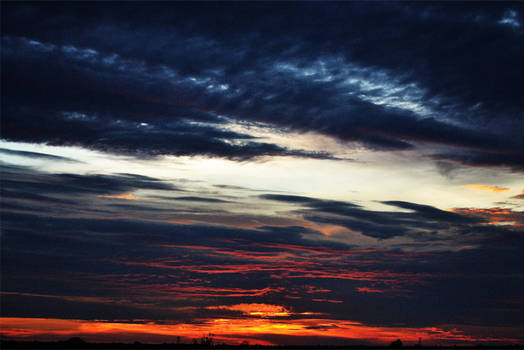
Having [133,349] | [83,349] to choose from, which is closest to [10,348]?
[83,349]

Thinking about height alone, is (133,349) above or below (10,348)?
below

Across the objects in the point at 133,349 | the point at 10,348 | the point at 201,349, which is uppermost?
the point at 10,348

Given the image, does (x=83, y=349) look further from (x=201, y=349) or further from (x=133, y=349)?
(x=201, y=349)

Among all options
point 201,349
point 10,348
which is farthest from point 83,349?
point 201,349

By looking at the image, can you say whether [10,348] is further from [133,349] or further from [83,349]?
[133,349]

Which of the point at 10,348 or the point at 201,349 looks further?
the point at 201,349

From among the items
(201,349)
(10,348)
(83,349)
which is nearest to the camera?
(10,348)

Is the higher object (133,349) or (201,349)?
(133,349)

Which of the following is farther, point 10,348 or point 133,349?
point 133,349

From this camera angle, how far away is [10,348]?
115m

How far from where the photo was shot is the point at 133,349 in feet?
505

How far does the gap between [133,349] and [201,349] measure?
146 ft

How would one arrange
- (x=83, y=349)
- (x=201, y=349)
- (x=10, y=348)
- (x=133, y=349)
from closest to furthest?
(x=10, y=348), (x=83, y=349), (x=133, y=349), (x=201, y=349)

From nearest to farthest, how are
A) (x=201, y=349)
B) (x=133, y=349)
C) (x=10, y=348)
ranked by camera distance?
(x=10, y=348) < (x=133, y=349) < (x=201, y=349)
